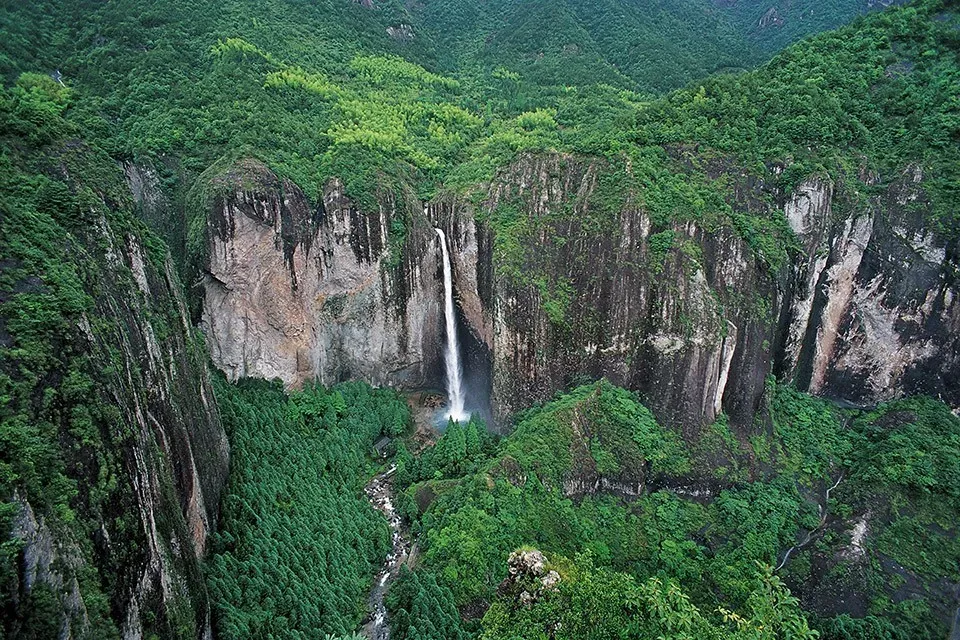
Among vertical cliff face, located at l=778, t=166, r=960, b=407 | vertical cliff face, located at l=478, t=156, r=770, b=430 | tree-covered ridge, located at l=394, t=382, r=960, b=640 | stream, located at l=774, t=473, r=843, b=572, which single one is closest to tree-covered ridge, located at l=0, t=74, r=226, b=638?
tree-covered ridge, located at l=394, t=382, r=960, b=640

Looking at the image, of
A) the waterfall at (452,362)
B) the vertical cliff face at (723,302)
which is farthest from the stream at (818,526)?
the waterfall at (452,362)

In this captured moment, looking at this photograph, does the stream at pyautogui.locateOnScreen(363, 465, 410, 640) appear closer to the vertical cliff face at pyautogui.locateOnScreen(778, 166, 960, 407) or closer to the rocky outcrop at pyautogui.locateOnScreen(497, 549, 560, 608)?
the rocky outcrop at pyautogui.locateOnScreen(497, 549, 560, 608)

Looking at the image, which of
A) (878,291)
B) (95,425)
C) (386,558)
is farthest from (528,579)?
(878,291)

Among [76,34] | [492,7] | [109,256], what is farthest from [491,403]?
[492,7]

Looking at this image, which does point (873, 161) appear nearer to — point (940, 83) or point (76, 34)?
point (940, 83)

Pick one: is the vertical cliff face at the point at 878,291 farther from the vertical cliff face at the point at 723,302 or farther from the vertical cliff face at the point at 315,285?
the vertical cliff face at the point at 315,285

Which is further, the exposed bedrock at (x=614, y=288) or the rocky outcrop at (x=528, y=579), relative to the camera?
the exposed bedrock at (x=614, y=288)
